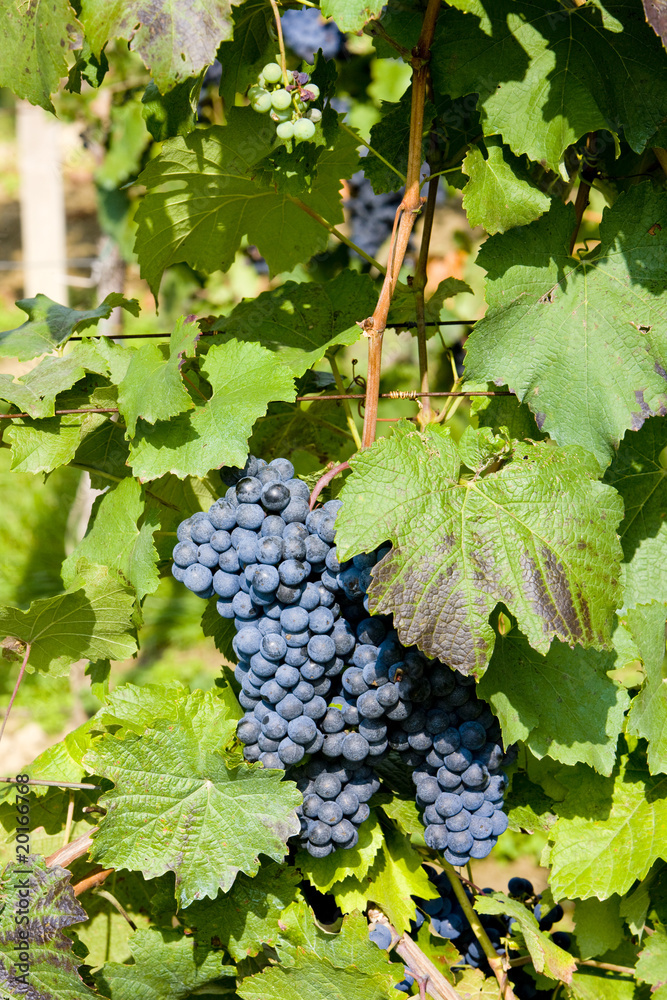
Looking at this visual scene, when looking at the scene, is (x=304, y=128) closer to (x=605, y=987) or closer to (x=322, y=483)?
(x=322, y=483)

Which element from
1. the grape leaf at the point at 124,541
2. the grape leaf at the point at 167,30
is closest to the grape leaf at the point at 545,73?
the grape leaf at the point at 167,30

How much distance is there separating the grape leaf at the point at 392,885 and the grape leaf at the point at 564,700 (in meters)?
0.37

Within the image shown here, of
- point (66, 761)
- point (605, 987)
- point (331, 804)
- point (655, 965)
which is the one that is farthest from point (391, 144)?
point (605, 987)

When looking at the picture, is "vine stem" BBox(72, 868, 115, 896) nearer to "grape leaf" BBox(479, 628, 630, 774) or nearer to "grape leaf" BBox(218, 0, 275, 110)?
"grape leaf" BBox(479, 628, 630, 774)

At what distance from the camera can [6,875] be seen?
1347 millimetres

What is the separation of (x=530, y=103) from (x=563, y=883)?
4.24 feet

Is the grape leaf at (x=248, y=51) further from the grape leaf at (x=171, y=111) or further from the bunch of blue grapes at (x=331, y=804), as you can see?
the bunch of blue grapes at (x=331, y=804)

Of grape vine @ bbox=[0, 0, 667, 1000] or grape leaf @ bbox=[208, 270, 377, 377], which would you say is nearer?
grape vine @ bbox=[0, 0, 667, 1000]

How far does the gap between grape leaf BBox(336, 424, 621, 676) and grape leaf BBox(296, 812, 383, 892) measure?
498mm

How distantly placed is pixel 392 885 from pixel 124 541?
2.63ft

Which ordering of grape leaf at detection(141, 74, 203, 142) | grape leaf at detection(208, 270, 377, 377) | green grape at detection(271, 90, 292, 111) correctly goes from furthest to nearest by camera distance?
grape leaf at detection(208, 270, 377, 377) < grape leaf at detection(141, 74, 203, 142) < green grape at detection(271, 90, 292, 111)

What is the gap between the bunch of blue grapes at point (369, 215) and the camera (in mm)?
3541

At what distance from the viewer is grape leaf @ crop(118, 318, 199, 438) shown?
1298 mm

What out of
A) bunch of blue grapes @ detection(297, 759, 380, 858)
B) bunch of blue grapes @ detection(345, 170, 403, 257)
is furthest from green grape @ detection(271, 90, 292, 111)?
bunch of blue grapes @ detection(345, 170, 403, 257)
